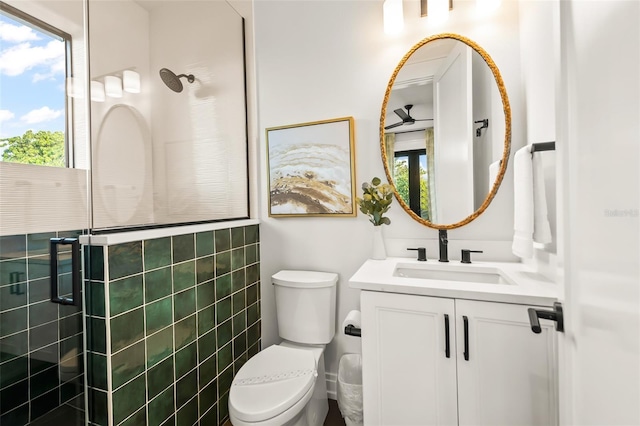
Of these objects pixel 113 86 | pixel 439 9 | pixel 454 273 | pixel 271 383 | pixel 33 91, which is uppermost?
pixel 439 9

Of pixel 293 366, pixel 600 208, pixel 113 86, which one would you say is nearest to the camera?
pixel 600 208

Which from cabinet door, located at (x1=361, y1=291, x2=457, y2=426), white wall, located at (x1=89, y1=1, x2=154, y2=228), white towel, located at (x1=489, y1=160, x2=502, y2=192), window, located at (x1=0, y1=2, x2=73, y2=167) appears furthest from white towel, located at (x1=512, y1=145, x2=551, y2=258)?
window, located at (x1=0, y1=2, x2=73, y2=167)

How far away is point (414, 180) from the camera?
5.16ft

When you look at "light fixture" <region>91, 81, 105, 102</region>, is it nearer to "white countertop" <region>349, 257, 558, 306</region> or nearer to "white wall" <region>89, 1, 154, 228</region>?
"white wall" <region>89, 1, 154, 228</region>

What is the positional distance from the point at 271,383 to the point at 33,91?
1.78 metres

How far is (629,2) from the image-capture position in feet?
1.22

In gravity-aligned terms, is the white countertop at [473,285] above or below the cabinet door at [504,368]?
above

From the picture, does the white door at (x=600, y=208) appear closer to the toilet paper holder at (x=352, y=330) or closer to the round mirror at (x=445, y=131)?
the toilet paper holder at (x=352, y=330)

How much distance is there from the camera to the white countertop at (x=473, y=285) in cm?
101

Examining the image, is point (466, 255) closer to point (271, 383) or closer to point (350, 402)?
point (350, 402)

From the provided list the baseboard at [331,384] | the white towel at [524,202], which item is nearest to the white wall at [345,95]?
the baseboard at [331,384]

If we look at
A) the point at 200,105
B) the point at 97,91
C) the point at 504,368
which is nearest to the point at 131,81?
the point at 97,91

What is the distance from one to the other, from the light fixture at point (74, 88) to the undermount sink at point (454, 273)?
1.84 m

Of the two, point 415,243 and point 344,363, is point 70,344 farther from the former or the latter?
point 415,243
